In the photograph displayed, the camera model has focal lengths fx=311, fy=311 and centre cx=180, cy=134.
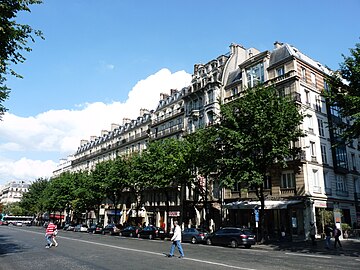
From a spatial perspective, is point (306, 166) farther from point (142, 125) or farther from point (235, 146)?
point (142, 125)

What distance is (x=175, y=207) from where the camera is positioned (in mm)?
46438

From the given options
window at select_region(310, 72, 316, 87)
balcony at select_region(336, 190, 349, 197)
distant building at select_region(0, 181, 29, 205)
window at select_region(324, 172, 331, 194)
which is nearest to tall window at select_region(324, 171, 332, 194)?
window at select_region(324, 172, 331, 194)

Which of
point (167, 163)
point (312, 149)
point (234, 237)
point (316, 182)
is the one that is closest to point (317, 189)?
point (316, 182)

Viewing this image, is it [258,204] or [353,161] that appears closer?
[258,204]

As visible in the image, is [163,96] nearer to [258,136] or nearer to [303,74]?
[303,74]

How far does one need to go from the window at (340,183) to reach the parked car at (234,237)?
15512 millimetres

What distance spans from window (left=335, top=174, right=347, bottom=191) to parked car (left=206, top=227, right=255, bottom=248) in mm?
15512

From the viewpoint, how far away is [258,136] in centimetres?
2553

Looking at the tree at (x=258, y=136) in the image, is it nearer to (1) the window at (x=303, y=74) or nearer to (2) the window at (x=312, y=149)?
(2) the window at (x=312, y=149)

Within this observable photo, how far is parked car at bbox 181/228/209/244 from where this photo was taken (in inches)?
1129

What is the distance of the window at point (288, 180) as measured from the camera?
31.4 meters

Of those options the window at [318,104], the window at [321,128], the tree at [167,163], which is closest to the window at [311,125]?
the window at [321,128]

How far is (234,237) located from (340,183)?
57.1 ft

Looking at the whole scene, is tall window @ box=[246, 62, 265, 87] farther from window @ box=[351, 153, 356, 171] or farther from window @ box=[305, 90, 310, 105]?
window @ box=[351, 153, 356, 171]
